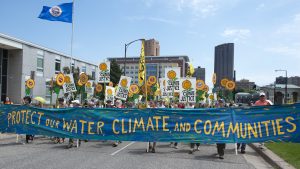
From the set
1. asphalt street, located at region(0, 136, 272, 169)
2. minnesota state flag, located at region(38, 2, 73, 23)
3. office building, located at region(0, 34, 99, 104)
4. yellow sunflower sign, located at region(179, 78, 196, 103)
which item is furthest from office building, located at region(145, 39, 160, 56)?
asphalt street, located at region(0, 136, 272, 169)

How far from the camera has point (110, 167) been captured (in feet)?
28.5

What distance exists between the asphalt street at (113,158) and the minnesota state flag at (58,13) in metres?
12.0

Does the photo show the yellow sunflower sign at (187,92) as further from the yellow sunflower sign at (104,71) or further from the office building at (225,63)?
the office building at (225,63)

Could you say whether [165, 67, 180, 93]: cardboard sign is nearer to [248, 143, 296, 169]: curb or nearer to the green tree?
[248, 143, 296, 169]: curb

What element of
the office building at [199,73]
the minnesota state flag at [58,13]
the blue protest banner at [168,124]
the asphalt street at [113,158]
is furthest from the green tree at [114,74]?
the asphalt street at [113,158]

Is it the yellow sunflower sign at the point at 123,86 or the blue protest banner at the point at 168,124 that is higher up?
the yellow sunflower sign at the point at 123,86

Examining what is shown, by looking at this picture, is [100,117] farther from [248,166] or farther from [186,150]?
[248,166]

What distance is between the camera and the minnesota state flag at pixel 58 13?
23.0m

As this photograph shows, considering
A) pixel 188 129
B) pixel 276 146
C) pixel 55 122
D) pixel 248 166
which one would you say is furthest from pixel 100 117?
pixel 276 146

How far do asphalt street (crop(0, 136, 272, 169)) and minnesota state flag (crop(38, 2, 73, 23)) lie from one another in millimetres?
12005

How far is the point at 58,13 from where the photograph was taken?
76.7 feet

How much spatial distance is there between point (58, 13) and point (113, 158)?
15.7 metres

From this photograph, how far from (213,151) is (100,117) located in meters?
4.02

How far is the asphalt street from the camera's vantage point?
8.95 meters
